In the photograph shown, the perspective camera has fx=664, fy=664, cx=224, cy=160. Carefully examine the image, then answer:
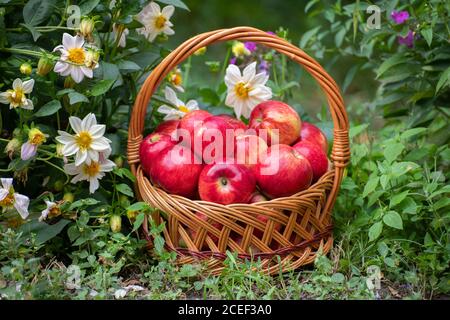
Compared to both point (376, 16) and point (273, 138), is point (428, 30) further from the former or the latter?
point (273, 138)

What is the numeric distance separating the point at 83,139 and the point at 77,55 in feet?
0.80

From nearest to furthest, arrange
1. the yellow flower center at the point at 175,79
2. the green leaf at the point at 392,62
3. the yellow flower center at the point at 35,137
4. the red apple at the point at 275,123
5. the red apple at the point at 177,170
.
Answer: the yellow flower center at the point at 35,137 < the red apple at the point at 177,170 < the red apple at the point at 275,123 < the yellow flower center at the point at 175,79 < the green leaf at the point at 392,62

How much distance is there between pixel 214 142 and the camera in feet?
6.62

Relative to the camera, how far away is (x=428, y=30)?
2289 millimetres

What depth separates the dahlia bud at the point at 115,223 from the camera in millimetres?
2010

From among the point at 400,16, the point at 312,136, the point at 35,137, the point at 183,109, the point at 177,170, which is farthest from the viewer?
the point at 400,16

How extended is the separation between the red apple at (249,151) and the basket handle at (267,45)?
0.24 metres

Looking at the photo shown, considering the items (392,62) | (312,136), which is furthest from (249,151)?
(392,62)

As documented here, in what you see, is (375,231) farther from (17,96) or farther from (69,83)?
(17,96)

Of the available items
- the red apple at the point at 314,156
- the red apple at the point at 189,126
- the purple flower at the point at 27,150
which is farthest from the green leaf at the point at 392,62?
the purple flower at the point at 27,150

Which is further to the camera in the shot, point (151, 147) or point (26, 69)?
→ point (151, 147)

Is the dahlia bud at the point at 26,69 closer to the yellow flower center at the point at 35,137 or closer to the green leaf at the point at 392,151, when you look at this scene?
the yellow flower center at the point at 35,137

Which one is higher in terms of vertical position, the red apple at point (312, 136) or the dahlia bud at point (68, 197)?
the red apple at point (312, 136)
